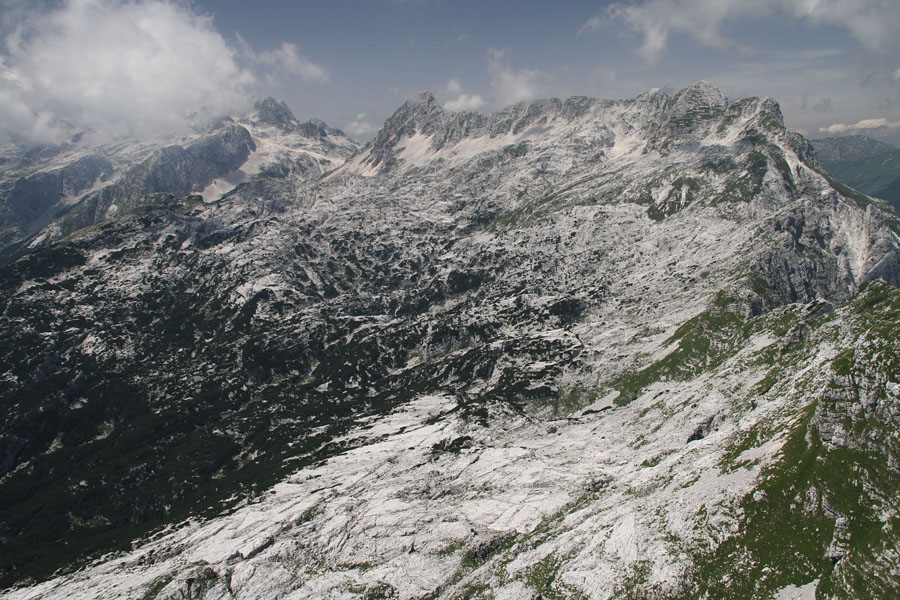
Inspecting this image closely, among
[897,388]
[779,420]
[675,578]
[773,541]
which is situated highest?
[897,388]

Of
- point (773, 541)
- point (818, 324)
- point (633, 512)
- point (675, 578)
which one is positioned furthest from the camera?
point (818, 324)

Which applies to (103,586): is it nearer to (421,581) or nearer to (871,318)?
(421,581)

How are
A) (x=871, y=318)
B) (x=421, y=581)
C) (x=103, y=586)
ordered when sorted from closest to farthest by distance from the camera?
(x=421, y=581), (x=871, y=318), (x=103, y=586)

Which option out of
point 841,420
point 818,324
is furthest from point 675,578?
point 818,324

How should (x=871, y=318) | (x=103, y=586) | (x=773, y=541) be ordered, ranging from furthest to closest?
(x=103, y=586)
(x=871, y=318)
(x=773, y=541)

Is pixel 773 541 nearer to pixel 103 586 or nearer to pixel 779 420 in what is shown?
pixel 779 420

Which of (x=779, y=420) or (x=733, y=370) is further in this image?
(x=733, y=370)

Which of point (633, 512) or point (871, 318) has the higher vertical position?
point (871, 318)

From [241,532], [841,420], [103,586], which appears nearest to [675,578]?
[841,420]

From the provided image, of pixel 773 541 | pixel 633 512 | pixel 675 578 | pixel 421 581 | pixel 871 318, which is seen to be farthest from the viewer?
pixel 871 318
